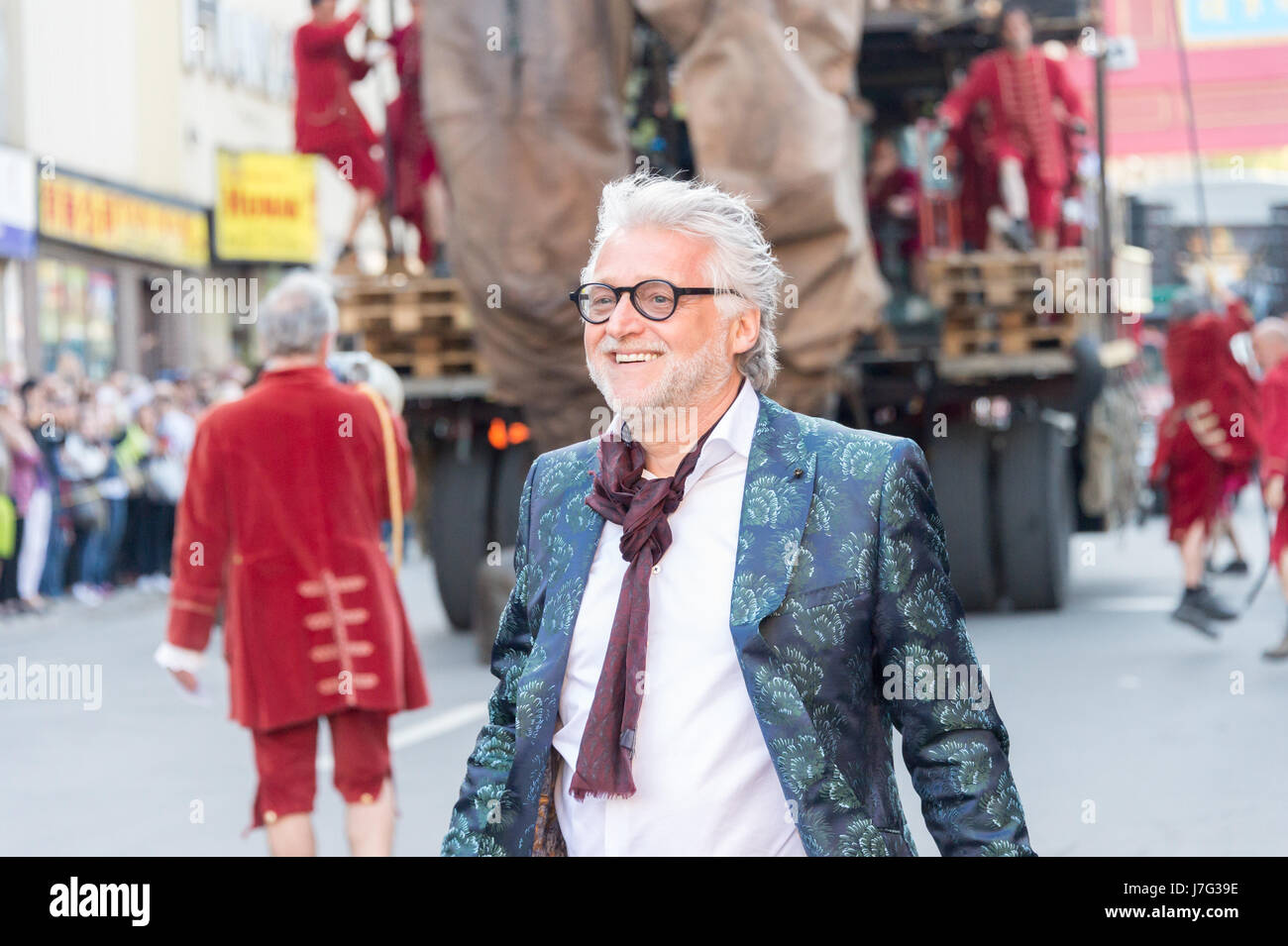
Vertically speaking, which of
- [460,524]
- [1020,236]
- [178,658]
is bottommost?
[178,658]

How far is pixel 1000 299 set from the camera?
41.0 ft

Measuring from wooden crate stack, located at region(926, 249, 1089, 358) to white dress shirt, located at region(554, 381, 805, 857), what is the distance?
957 cm

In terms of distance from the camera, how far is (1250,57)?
53.9 m

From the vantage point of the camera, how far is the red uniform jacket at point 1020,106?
43.5 ft

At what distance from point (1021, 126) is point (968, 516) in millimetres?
2471

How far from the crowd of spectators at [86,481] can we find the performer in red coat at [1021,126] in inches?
233

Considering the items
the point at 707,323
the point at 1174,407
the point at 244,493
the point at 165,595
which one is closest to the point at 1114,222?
the point at 1174,407

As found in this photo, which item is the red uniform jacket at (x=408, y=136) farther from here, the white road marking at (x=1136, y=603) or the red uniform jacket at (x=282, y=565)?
the red uniform jacket at (x=282, y=565)

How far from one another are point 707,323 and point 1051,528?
10.1 metres

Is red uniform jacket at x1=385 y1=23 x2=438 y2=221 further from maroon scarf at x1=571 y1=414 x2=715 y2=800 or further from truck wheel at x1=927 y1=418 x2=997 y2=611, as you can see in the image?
maroon scarf at x1=571 y1=414 x2=715 y2=800

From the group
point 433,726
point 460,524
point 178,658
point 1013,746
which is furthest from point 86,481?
point 178,658

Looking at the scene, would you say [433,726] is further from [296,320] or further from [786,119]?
[296,320]
